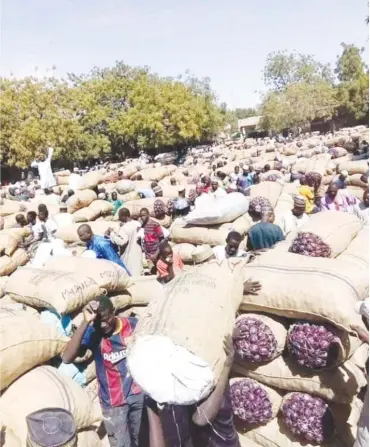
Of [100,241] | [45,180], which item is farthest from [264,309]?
[45,180]

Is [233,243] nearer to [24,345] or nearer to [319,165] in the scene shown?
[24,345]

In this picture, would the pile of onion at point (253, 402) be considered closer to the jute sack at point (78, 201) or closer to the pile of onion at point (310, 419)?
the pile of onion at point (310, 419)

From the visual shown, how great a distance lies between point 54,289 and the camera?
3740 millimetres

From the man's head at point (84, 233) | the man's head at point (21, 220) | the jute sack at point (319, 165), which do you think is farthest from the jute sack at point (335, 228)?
the jute sack at point (319, 165)

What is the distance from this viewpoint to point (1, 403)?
2779mm

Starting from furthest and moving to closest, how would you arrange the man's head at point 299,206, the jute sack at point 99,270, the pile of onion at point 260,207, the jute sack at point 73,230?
the jute sack at point 73,230 → the man's head at point 299,206 → the pile of onion at point 260,207 → the jute sack at point 99,270

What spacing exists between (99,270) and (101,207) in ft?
18.2

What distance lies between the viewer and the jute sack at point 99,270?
4.10 metres

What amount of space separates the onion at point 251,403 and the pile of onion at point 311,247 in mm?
966

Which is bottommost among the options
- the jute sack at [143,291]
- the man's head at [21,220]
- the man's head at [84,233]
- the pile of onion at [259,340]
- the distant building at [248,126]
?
the distant building at [248,126]

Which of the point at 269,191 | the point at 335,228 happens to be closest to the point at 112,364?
the point at 335,228

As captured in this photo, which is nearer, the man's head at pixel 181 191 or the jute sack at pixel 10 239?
the jute sack at pixel 10 239

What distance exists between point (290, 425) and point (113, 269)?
2.04m

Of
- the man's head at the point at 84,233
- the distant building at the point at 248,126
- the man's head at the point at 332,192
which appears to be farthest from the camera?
the distant building at the point at 248,126
